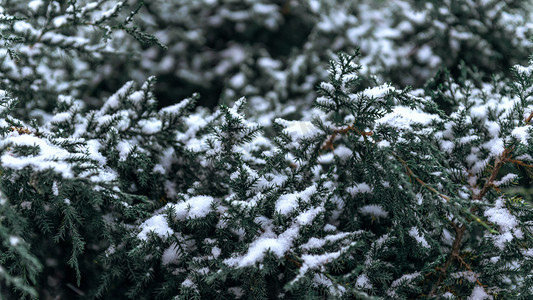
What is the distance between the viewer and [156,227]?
1633mm

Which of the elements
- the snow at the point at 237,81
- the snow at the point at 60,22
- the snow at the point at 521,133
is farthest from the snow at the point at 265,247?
the snow at the point at 237,81

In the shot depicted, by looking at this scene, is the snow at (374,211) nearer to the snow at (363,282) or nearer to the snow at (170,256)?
the snow at (363,282)

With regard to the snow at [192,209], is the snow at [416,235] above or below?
above

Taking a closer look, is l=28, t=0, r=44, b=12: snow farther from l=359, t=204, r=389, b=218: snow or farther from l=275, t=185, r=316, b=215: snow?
l=359, t=204, r=389, b=218: snow

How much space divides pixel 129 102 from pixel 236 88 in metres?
1.54

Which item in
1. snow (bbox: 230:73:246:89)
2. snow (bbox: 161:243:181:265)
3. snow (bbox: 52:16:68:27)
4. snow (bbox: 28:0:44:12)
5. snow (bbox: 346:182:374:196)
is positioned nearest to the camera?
snow (bbox: 161:243:181:265)

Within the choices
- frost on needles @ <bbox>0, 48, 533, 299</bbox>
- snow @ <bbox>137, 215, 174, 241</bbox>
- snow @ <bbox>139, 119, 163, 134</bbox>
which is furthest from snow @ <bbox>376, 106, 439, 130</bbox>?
snow @ <bbox>139, 119, 163, 134</bbox>

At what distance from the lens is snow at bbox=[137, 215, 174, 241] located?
1.59 meters

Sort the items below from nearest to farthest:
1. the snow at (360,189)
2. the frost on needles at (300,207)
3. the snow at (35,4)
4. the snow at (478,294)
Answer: the frost on needles at (300,207) → the snow at (478,294) → the snow at (360,189) → the snow at (35,4)

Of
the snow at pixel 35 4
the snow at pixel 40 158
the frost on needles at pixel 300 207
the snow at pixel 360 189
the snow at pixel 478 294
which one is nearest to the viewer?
the snow at pixel 40 158

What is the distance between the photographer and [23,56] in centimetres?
248

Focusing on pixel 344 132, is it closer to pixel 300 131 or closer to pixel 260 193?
pixel 300 131

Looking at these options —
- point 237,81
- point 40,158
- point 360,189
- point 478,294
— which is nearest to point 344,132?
point 360,189

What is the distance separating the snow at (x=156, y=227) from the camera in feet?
5.23
